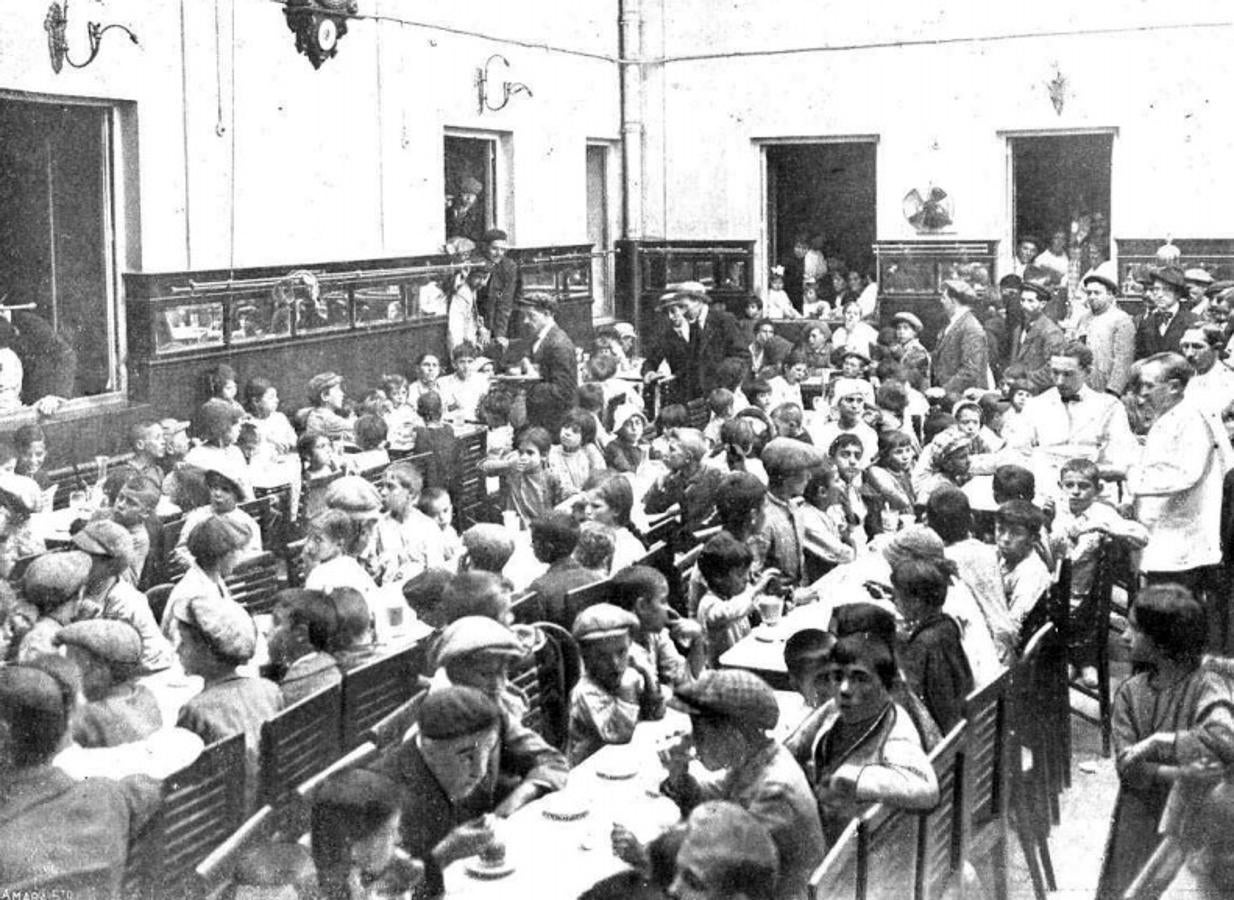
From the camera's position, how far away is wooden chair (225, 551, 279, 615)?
616 cm

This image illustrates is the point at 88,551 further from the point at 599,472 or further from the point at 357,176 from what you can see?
the point at 357,176

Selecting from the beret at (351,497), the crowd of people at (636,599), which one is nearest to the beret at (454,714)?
the crowd of people at (636,599)

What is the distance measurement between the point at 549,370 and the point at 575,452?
1.49 meters

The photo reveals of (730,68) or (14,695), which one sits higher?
(730,68)

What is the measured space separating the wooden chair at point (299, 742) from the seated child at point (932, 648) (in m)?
1.77

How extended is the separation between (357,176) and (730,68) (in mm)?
5649

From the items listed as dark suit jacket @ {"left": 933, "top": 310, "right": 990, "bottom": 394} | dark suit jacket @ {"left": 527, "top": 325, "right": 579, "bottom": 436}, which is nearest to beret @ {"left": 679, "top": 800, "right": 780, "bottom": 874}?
dark suit jacket @ {"left": 527, "top": 325, "right": 579, "bottom": 436}

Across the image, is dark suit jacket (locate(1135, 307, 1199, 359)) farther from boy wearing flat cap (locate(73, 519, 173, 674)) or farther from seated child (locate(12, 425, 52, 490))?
boy wearing flat cap (locate(73, 519, 173, 674))

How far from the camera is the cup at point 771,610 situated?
6.20 meters

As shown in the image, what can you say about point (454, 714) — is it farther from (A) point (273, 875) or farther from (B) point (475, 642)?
(A) point (273, 875)

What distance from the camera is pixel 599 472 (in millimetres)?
7590

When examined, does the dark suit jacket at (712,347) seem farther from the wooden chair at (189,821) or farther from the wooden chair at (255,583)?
the wooden chair at (189,821)

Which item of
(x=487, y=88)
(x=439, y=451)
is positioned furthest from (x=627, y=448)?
(x=487, y=88)

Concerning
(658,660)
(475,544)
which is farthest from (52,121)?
(658,660)
